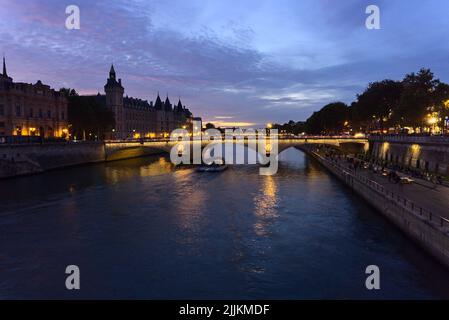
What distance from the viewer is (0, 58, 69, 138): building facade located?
8169cm

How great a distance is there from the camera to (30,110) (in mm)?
88125

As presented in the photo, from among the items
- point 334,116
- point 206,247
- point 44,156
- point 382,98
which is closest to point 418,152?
point 206,247

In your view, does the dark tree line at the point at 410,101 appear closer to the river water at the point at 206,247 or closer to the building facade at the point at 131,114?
the river water at the point at 206,247

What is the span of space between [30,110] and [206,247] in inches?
2976

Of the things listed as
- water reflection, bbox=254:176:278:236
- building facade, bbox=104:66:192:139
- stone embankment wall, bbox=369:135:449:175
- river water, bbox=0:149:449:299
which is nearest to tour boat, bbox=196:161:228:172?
water reflection, bbox=254:176:278:236

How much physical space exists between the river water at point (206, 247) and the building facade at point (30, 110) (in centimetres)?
4085

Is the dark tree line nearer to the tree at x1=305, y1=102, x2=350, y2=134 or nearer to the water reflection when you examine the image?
the tree at x1=305, y1=102, x2=350, y2=134

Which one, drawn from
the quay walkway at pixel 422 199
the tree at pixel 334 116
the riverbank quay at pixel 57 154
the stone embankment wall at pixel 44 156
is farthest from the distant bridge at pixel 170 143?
the tree at pixel 334 116

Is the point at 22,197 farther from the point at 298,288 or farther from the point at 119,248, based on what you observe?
the point at 298,288

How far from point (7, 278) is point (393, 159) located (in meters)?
64.5

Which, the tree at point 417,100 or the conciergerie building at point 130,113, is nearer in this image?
the tree at point 417,100

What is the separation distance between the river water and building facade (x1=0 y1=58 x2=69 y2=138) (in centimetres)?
4085

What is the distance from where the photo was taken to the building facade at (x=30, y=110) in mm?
81688

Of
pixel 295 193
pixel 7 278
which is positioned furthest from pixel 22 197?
pixel 295 193
